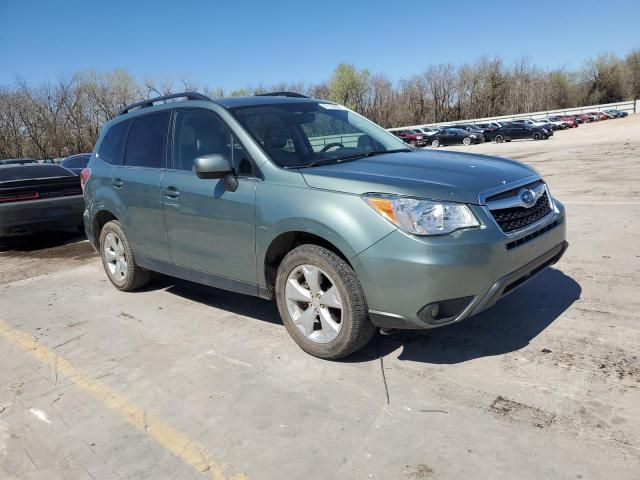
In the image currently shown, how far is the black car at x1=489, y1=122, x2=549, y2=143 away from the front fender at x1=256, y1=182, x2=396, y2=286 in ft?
126

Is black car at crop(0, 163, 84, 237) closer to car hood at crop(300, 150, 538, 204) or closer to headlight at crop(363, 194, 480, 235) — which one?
car hood at crop(300, 150, 538, 204)

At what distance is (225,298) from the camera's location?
208 inches

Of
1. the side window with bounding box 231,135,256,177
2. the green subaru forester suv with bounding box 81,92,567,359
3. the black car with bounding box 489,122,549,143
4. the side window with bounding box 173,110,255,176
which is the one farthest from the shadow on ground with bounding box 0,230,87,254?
the black car with bounding box 489,122,549,143

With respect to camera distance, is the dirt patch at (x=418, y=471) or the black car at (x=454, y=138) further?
the black car at (x=454, y=138)

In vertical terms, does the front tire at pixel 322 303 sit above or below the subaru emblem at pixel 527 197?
below

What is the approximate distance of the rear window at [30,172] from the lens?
8773 mm

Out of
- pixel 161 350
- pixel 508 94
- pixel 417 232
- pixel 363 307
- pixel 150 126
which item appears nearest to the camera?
pixel 417 232

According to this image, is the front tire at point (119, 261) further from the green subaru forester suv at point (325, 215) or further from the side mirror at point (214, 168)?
the side mirror at point (214, 168)

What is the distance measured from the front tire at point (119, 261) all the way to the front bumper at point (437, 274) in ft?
10.2

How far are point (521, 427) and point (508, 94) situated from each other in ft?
358

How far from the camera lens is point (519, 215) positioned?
11.3 feet

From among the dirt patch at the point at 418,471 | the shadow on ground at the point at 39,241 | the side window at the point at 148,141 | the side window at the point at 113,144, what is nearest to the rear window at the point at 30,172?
the shadow on ground at the point at 39,241

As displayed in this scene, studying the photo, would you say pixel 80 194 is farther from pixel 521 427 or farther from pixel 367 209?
pixel 521 427

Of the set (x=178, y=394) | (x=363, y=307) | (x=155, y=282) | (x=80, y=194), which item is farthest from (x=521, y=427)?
(x=80, y=194)
